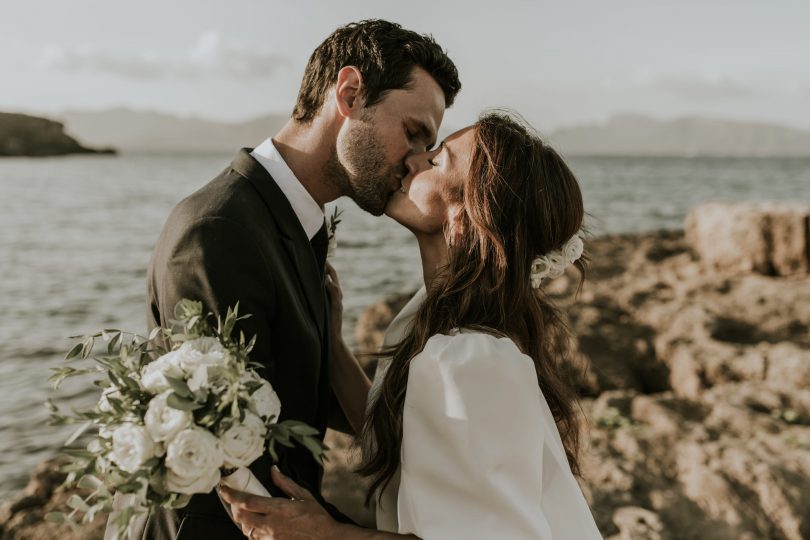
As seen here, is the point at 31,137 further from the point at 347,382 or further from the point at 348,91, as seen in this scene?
the point at 347,382

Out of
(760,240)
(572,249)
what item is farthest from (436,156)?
(760,240)

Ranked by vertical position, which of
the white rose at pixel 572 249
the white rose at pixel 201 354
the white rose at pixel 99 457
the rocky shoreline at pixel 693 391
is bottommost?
the rocky shoreline at pixel 693 391

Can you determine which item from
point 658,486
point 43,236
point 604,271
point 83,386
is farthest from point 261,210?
point 43,236

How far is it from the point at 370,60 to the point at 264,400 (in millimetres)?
2005

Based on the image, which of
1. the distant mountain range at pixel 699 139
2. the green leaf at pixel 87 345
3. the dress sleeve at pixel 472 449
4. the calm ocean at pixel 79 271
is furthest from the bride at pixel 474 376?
the distant mountain range at pixel 699 139

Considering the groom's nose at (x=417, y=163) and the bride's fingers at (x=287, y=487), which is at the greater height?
the groom's nose at (x=417, y=163)

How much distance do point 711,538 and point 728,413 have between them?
57.7 inches

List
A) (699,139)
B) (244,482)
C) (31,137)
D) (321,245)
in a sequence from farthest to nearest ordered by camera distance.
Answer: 1. (699,139)
2. (31,137)
3. (321,245)
4. (244,482)

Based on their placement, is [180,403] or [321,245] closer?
[180,403]

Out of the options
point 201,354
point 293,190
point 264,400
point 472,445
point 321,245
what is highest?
point 293,190

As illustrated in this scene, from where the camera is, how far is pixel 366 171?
3451mm

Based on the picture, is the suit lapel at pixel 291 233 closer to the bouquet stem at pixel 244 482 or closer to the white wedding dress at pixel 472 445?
the white wedding dress at pixel 472 445

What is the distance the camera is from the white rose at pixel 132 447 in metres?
1.89

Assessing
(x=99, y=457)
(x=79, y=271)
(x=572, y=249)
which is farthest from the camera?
(x=79, y=271)
